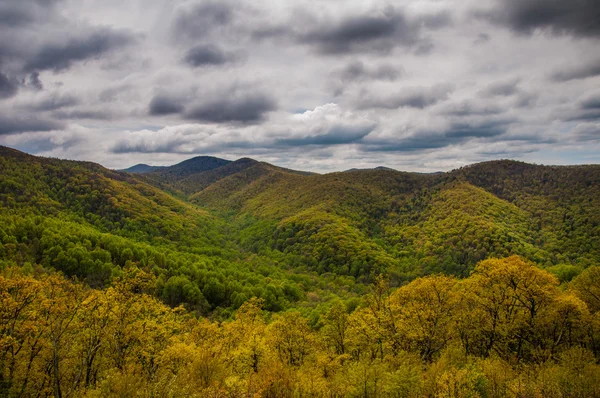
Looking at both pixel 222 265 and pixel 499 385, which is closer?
pixel 499 385

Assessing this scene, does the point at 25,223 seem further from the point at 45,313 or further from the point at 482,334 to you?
the point at 482,334

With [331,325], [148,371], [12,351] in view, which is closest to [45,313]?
[12,351]

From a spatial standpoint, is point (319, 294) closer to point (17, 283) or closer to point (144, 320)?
point (144, 320)

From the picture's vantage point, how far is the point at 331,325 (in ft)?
181

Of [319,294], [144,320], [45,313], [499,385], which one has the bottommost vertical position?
[319,294]

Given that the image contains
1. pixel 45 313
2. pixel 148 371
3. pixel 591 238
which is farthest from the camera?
pixel 591 238

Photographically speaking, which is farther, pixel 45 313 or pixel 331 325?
pixel 331 325

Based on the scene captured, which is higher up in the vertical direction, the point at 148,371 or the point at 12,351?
the point at 12,351

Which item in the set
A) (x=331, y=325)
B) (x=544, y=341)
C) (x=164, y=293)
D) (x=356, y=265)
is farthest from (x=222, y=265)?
(x=544, y=341)

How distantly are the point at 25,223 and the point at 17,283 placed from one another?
135317mm

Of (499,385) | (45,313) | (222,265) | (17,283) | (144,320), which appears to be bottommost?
(222,265)

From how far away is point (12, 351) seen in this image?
3284 cm

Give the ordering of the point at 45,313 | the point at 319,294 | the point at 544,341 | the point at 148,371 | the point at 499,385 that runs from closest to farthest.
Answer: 1. the point at 499,385
2. the point at 45,313
3. the point at 148,371
4. the point at 544,341
5. the point at 319,294

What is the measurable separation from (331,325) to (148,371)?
97.1ft
